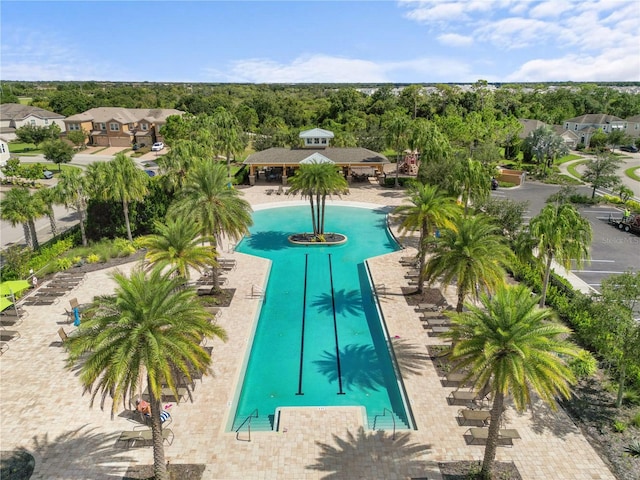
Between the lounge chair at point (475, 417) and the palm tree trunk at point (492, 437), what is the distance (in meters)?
2.36

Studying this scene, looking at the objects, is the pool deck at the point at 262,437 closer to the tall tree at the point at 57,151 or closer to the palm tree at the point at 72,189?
the palm tree at the point at 72,189

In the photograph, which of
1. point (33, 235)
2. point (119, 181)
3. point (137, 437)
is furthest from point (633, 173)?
point (33, 235)

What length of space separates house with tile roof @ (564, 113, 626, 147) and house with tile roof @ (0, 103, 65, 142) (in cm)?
10432

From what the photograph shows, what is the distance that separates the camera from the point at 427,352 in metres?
20.7

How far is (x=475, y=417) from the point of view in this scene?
16156 millimetres

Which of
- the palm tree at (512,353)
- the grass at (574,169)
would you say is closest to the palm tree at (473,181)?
the palm tree at (512,353)

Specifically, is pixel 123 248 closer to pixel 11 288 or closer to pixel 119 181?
pixel 119 181

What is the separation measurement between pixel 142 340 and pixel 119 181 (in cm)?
2310

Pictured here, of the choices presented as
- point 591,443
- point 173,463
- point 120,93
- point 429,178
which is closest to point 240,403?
point 173,463

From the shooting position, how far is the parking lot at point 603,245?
2975 cm

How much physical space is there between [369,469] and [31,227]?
102 ft

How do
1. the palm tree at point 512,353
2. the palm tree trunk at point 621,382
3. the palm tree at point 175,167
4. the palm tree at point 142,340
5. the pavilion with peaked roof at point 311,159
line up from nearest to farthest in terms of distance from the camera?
the palm tree at point 142,340 → the palm tree at point 512,353 → the palm tree trunk at point 621,382 → the palm tree at point 175,167 → the pavilion with peaked roof at point 311,159

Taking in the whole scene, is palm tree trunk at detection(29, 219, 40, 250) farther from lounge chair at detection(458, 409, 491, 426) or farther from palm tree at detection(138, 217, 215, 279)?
lounge chair at detection(458, 409, 491, 426)

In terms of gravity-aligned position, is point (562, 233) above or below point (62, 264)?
above
